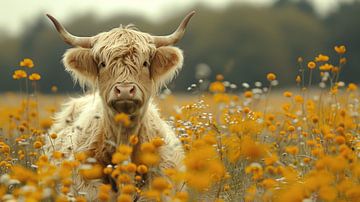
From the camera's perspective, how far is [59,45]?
51.2m

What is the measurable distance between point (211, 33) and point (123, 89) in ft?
146

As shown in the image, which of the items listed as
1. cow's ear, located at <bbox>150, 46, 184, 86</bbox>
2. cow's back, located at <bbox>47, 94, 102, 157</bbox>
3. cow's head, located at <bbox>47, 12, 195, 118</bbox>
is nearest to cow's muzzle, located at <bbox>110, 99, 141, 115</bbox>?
cow's head, located at <bbox>47, 12, 195, 118</bbox>

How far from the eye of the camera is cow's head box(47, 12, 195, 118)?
6167 mm

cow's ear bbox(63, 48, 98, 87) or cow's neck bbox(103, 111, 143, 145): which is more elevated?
cow's ear bbox(63, 48, 98, 87)

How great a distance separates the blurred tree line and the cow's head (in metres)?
30.4

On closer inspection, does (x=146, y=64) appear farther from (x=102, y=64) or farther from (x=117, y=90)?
(x=117, y=90)

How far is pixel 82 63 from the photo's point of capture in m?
7.02

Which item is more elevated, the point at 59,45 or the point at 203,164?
the point at 203,164

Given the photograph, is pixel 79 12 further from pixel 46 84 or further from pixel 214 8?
→ pixel 46 84

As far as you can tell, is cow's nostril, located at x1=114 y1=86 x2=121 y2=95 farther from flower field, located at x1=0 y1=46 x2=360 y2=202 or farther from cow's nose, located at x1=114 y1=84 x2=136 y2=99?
flower field, located at x1=0 y1=46 x2=360 y2=202

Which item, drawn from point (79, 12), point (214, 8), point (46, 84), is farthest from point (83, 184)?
point (79, 12)

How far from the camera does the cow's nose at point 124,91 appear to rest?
6.00 meters

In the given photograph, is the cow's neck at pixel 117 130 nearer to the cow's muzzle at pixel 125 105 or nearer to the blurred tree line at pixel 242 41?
the cow's muzzle at pixel 125 105

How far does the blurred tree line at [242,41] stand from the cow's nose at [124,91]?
31.4 m
